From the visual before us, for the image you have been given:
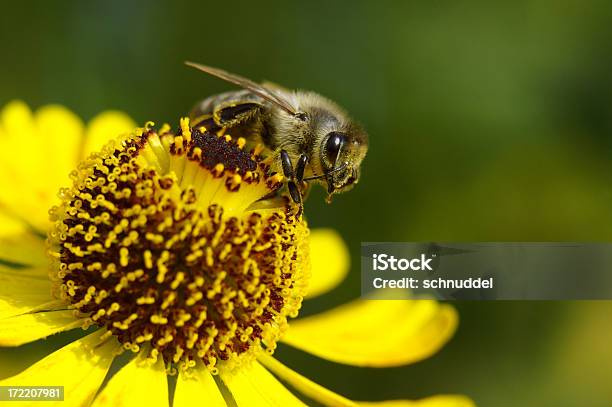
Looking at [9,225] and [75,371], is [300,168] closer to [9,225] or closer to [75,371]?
[75,371]

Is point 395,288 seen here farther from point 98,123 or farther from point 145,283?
point 98,123

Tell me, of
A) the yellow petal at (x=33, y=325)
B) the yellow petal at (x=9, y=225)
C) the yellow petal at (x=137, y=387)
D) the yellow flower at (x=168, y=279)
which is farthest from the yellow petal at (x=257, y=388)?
the yellow petal at (x=9, y=225)

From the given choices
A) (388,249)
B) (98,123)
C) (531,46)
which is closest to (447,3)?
(531,46)

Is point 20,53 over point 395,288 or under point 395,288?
over

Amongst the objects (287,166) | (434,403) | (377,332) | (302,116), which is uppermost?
(302,116)

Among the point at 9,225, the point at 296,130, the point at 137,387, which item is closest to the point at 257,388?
the point at 137,387

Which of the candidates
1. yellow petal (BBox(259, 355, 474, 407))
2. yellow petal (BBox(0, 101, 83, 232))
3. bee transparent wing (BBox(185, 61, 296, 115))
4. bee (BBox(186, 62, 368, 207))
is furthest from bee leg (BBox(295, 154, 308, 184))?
yellow petal (BBox(0, 101, 83, 232))

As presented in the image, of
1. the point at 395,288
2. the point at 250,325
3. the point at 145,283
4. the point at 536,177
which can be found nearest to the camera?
the point at 145,283
